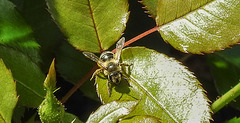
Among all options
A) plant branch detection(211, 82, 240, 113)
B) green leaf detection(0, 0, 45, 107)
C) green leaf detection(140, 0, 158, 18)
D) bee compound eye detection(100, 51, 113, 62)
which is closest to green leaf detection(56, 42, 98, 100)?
green leaf detection(0, 0, 45, 107)

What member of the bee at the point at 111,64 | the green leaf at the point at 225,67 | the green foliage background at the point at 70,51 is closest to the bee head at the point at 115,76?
the bee at the point at 111,64

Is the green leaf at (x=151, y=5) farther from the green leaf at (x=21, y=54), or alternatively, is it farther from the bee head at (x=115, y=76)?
the green leaf at (x=21, y=54)

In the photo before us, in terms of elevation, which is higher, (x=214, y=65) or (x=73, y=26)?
(x=73, y=26)

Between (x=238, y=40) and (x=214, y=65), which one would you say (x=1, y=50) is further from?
(x=214, y=65)

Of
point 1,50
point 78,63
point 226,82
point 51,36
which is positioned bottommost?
point 226,82

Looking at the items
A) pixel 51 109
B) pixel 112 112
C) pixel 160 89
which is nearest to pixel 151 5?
pixel 160 89

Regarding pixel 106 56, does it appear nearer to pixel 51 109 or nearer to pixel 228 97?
pixel 51 109

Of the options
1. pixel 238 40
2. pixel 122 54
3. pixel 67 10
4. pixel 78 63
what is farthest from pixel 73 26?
pixel 238 40

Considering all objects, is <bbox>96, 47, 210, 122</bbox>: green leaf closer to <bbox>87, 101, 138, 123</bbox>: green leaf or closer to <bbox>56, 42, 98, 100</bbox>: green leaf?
<bbox>87, 101, 138, 123</bbox>: green leaf
